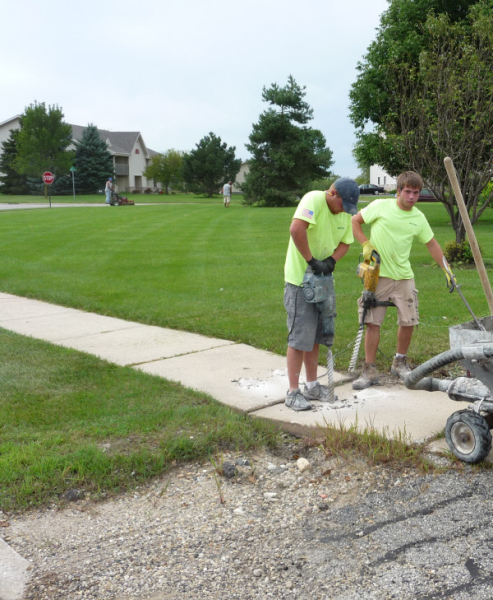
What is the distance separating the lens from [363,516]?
3244 mm

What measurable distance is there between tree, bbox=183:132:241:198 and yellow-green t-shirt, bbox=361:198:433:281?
192 ft

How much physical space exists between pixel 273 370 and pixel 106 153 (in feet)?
194

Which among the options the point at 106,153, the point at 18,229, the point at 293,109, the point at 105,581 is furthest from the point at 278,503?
the point at 106,153

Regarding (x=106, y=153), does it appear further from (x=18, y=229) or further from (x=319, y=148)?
(x=18, y=229)

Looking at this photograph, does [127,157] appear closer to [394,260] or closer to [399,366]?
[394,260]

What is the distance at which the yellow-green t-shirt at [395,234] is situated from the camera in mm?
5277

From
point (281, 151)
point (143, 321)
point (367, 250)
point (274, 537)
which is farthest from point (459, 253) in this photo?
point (281, 151)

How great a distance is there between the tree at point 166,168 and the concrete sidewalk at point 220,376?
65161 millimetres

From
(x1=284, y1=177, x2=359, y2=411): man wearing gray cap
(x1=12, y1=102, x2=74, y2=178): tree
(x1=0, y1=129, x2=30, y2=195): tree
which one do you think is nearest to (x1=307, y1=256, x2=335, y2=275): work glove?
(x1=284, y1=177, x2=359, y2=411): man wearing gray cap

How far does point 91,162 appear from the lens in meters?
59.8

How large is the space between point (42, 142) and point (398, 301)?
181 ft

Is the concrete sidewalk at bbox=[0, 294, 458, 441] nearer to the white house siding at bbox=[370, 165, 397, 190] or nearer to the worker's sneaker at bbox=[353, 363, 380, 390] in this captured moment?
the worker's sneaker at bbox=[353, 363, 380, 390]

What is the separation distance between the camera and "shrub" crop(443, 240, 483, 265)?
1201 cm

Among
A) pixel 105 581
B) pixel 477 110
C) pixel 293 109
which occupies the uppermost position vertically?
pixel 293 109
